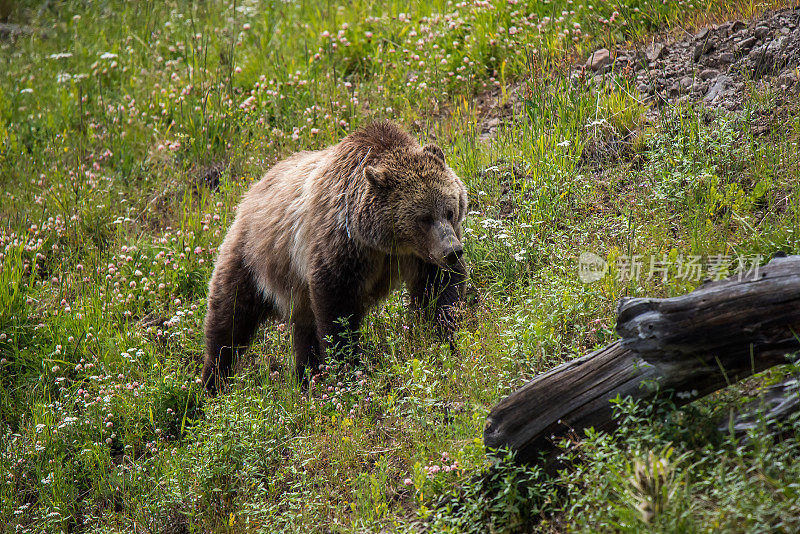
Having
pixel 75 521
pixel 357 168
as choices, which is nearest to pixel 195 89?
pixel 357 168

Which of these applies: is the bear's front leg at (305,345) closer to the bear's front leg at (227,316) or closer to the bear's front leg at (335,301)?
the bear's front leg at (227,316)

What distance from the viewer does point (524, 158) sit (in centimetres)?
670

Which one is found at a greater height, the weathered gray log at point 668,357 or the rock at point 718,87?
the rock at point 718,87

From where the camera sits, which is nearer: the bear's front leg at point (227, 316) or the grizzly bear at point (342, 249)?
the grizzly bear at point (342, 249)

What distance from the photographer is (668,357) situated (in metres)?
3.27

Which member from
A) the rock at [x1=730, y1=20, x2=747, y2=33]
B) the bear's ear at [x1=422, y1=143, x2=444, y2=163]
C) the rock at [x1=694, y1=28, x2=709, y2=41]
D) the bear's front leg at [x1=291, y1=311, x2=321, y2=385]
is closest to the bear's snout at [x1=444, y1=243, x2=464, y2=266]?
the bear's ear at [x1=422, y1=143, x2=444, y2=163]

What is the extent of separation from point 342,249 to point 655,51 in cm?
398

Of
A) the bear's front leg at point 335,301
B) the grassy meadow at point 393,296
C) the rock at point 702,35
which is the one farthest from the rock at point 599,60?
the bear's front leg at point 335,301

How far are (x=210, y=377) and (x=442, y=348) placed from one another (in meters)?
2.38

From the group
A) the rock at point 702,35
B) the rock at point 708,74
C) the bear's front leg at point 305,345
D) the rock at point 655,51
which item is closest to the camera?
the bear's front leg at point 305,345

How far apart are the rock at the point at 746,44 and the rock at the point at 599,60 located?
4.31 feet

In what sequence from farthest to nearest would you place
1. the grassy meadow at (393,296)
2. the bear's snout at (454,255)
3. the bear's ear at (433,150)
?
1. the bear's ear at (433,150)
2. the bear's snout at (454,255)
3. the grassy meadow at (393,296)

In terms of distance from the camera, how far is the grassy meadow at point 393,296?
367 centimetres

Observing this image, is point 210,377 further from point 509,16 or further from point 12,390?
point 509,16
